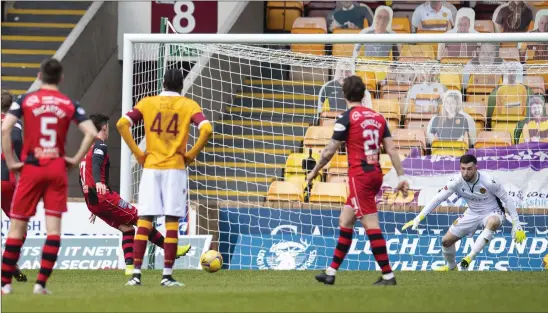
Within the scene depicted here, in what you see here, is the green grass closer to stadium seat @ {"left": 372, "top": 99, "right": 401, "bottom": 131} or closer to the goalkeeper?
the goalkeeper

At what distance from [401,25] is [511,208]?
6.39 meters

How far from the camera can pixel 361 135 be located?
1003 cm

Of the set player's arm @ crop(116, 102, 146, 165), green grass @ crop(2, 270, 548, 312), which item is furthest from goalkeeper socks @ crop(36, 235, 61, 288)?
player's arm @ crop(116, 102, 146, 165)

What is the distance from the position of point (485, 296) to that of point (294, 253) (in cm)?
604

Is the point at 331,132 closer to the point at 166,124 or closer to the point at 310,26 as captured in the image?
the point at 310,26

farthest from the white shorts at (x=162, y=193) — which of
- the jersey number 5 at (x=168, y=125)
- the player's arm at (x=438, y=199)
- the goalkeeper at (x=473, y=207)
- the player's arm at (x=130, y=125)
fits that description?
the goalkeeper at (x=473, y=207)

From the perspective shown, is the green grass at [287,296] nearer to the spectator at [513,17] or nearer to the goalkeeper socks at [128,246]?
the goalkeeper socks at [128,246]

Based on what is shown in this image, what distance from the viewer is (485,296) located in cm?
909

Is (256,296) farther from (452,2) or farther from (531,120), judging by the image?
(452,2)

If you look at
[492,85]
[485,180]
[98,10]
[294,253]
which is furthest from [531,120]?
[98,10]

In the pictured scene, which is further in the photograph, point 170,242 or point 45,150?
point 170,242

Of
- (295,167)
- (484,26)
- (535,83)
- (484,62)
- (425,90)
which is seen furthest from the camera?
(484,26)

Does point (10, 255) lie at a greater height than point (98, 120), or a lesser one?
lesser

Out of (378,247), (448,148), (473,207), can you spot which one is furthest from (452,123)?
(378,247)
